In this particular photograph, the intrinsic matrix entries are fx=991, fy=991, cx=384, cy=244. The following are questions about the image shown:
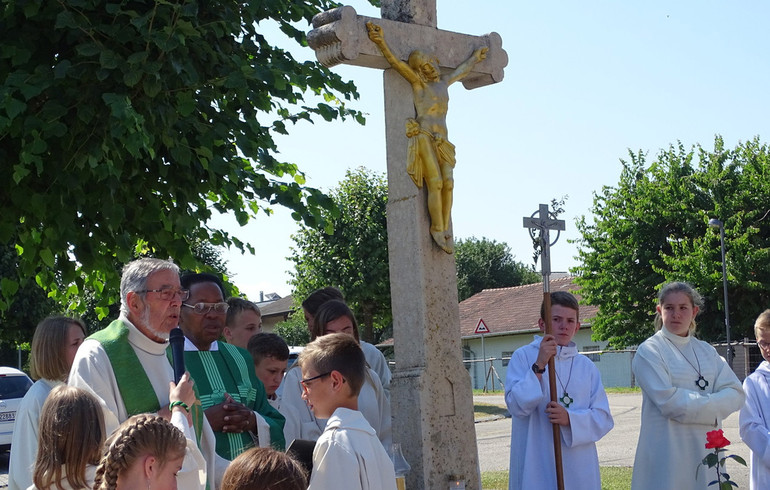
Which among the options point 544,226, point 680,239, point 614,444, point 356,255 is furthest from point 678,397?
point 680,239

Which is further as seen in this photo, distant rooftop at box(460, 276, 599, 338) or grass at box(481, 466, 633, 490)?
distant rooftop at box(460, 276, 599, 338)

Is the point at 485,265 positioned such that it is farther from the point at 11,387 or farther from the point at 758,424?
the point at 758,424

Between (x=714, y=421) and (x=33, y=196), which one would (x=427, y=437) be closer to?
(x=714, y=421)

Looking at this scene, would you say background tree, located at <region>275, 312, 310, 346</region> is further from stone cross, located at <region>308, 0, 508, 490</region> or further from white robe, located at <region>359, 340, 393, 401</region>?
stone cross, located at <region>308, 0, 508, 490</region>

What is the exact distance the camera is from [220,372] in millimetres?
5082

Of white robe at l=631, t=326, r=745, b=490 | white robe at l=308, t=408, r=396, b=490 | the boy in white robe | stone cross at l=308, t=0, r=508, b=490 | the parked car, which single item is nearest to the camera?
white robe at l=308, t=408, r=396, b=490

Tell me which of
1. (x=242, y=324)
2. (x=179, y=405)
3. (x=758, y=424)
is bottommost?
(x=758, y=424)

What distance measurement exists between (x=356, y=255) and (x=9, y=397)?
48.4 ft

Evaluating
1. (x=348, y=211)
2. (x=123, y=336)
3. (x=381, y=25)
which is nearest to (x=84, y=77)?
(x=381, y=25)

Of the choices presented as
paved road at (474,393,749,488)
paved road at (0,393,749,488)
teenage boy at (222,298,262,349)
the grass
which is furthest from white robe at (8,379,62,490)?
paved road at (0,393,749,488)

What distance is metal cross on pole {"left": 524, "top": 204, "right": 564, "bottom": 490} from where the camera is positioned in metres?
5.68

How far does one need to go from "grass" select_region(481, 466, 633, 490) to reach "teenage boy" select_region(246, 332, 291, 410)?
510 cm

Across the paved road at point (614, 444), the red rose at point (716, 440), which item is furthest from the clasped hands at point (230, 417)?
the paved road at point (614, 444)

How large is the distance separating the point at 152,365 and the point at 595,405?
293cm
